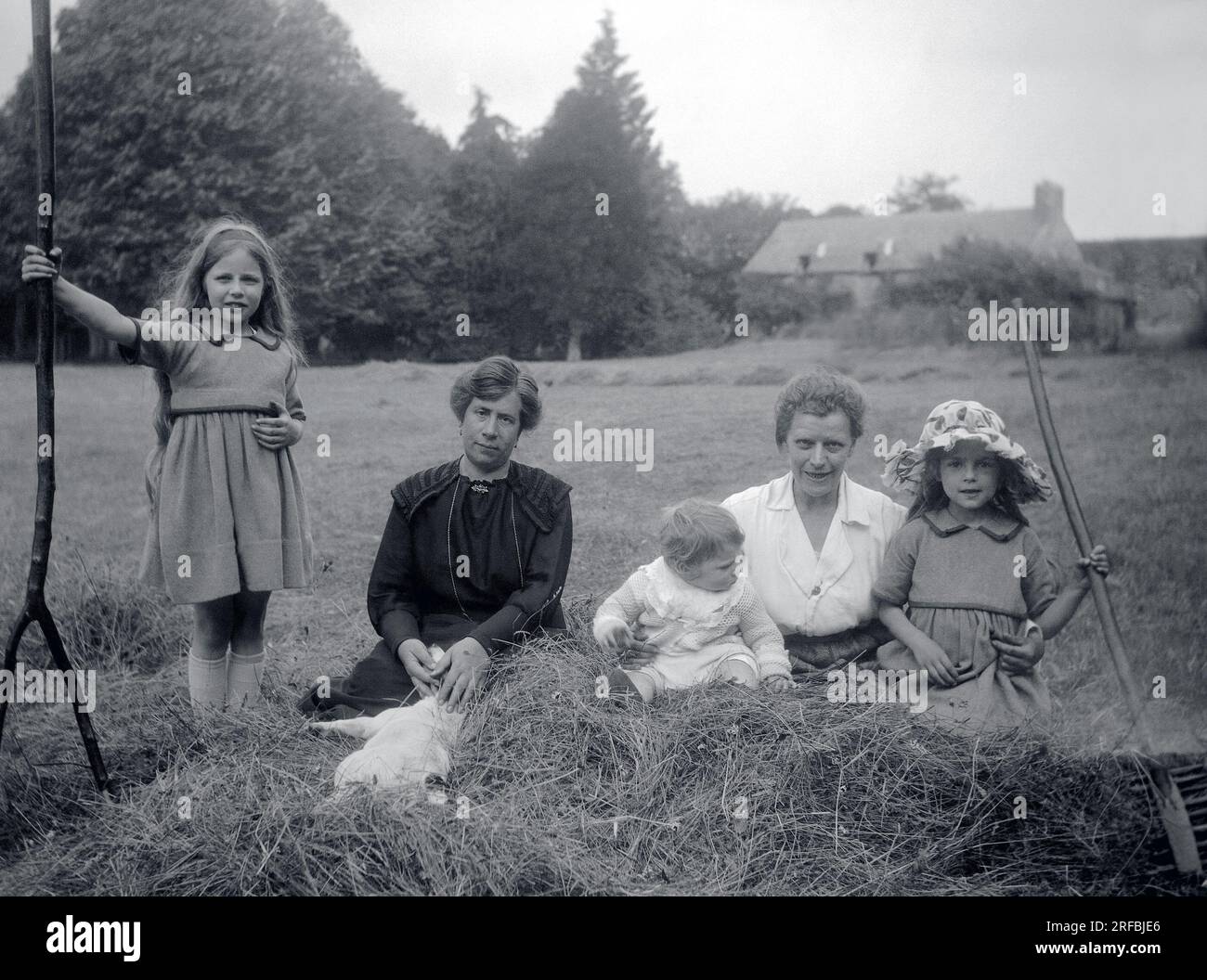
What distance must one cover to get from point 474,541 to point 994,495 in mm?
1390

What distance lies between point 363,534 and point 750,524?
156cm

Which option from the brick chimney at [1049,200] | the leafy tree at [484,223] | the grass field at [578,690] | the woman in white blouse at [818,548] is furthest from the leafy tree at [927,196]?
the leafy tree at [484,223]

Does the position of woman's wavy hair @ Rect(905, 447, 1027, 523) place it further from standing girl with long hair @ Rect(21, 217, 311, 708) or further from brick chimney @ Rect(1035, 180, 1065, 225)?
standing girl with long hair @ Rect(21, 217, 311, 708)

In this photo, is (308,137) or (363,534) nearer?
(308,137)

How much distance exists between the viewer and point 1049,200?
124 inches

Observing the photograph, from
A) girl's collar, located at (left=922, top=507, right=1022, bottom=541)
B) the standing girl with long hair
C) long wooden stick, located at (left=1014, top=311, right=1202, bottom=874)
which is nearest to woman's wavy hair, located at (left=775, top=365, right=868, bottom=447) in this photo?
girl's collar, located at (left=922, top=507, right=1022, bottom=541)

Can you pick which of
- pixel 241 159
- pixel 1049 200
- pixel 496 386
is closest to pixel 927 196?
pixel 1049 200

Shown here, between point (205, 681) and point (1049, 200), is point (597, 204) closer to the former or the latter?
point (1049, 200)

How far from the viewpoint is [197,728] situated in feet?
8.93

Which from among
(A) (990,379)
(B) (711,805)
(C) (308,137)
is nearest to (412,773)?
(B) (711,805)

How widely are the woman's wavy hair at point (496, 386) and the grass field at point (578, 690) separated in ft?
1.43

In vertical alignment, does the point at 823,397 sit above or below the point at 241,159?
below
